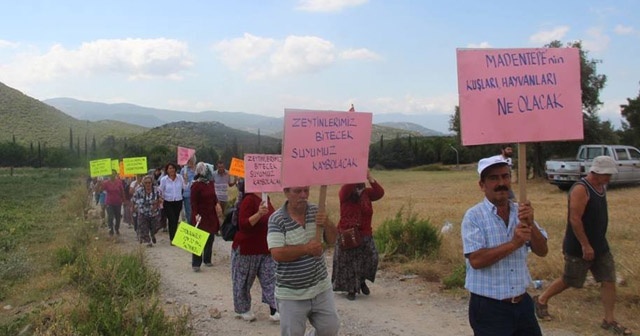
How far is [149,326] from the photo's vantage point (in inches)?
204

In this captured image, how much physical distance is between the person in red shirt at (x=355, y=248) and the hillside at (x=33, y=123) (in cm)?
7679

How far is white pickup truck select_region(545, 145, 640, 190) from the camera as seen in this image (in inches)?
883

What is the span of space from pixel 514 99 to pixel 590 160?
67.2 ft

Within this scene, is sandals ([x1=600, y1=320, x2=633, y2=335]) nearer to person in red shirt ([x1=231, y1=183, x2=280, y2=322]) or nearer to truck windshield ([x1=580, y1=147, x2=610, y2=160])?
person in red shirt ([x1=231, y1=183, x2=280, y2=322])

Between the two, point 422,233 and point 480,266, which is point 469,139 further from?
point 422,233

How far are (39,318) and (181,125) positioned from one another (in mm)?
79728

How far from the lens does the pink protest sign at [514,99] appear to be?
141 inches

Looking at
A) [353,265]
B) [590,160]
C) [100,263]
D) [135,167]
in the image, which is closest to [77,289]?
[100,263]

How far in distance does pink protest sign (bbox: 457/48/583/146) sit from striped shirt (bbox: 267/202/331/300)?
154cm

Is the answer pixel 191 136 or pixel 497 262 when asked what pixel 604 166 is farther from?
pixel 191 136

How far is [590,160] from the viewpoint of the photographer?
72.5ft

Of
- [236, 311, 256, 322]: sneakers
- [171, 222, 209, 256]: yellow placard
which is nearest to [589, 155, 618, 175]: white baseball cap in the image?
[236, 311, 256, 322]: sneakers

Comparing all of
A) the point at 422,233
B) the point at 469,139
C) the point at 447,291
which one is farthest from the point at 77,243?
the point at 469,139

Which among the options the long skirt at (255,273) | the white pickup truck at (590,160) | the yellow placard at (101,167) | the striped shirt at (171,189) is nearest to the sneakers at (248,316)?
the long skirt at (255,273)
